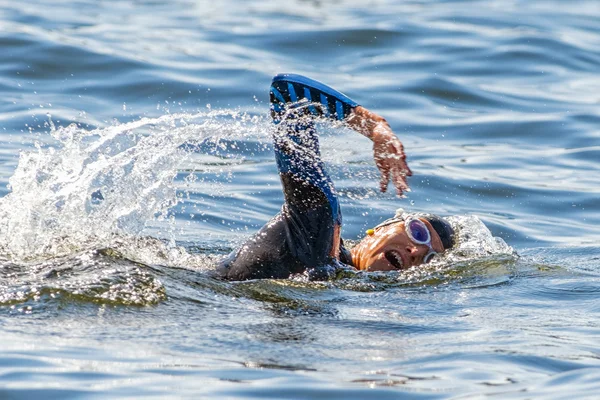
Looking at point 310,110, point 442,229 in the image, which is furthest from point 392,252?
point 310,110

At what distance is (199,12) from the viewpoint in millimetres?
17609

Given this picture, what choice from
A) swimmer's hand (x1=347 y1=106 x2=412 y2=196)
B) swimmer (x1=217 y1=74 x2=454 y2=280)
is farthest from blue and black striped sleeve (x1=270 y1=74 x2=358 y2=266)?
swimmer's hand (x1=347 y1=106 x2=412 y2=196)

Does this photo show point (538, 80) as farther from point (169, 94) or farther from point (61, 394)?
point (61, 394)

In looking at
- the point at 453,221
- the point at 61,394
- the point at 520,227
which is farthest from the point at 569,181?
the point at 61,394

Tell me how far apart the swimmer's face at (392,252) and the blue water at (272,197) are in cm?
13

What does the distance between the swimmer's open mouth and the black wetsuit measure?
48 centimetres

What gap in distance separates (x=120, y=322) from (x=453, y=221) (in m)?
3.14

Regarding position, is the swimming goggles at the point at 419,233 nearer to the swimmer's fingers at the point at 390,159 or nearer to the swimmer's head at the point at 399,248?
the swimmer's head at the point at 399,248

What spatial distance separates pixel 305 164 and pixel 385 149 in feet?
1.50

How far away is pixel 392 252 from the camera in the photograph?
260 inches

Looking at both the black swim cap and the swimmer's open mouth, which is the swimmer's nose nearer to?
the swimmer's open mouth

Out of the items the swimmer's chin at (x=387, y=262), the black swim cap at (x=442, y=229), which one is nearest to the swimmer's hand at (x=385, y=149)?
the swimmer's chin at (x=387, y=262)

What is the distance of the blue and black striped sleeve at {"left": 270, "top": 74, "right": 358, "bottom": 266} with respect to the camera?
609 centimetres

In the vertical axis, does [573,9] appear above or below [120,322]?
above
